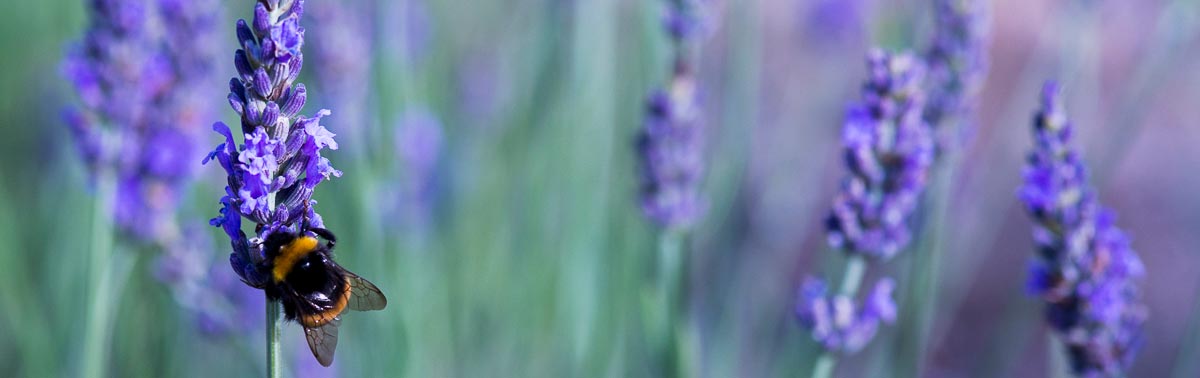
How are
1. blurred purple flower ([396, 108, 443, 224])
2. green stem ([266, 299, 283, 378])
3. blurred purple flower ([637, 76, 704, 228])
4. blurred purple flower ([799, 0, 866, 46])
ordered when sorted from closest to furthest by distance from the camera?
green stem ([266, 299, 283, 378]) → blurred purple flower ([637, 76, 704, 228]) → blurred purple flower ([396, 108, 443, 224]) → blurred purple flower ([799, 0, 866, 46])

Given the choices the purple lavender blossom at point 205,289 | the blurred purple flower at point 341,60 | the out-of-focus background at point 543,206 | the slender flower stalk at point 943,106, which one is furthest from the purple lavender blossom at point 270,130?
the blurred purple flower at point 341,60

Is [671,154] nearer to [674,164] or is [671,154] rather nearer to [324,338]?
[674,164]

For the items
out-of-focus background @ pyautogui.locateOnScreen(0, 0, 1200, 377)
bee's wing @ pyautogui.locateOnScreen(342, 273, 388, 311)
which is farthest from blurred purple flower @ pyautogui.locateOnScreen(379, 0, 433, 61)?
bee's wing @ pyautogui.locateOnScreen(342, 273, 388, 311)

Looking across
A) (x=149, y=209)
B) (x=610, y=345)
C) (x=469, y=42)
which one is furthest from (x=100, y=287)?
(x=469, y=42)

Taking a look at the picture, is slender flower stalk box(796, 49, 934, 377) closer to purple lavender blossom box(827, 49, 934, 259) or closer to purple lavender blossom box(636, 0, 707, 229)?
purple lavender blossom box(827, 49, 934, 259)

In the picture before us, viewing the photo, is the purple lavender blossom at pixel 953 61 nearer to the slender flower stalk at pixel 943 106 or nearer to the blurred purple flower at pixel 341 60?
the slender flower stalk at pixel 943 106

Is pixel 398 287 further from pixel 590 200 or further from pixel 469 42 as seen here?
pixel 469 42

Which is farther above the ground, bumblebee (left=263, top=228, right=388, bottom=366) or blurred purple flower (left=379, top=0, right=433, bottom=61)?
blurred purple flower (left=379, top=0, right=433, bottom=61)
